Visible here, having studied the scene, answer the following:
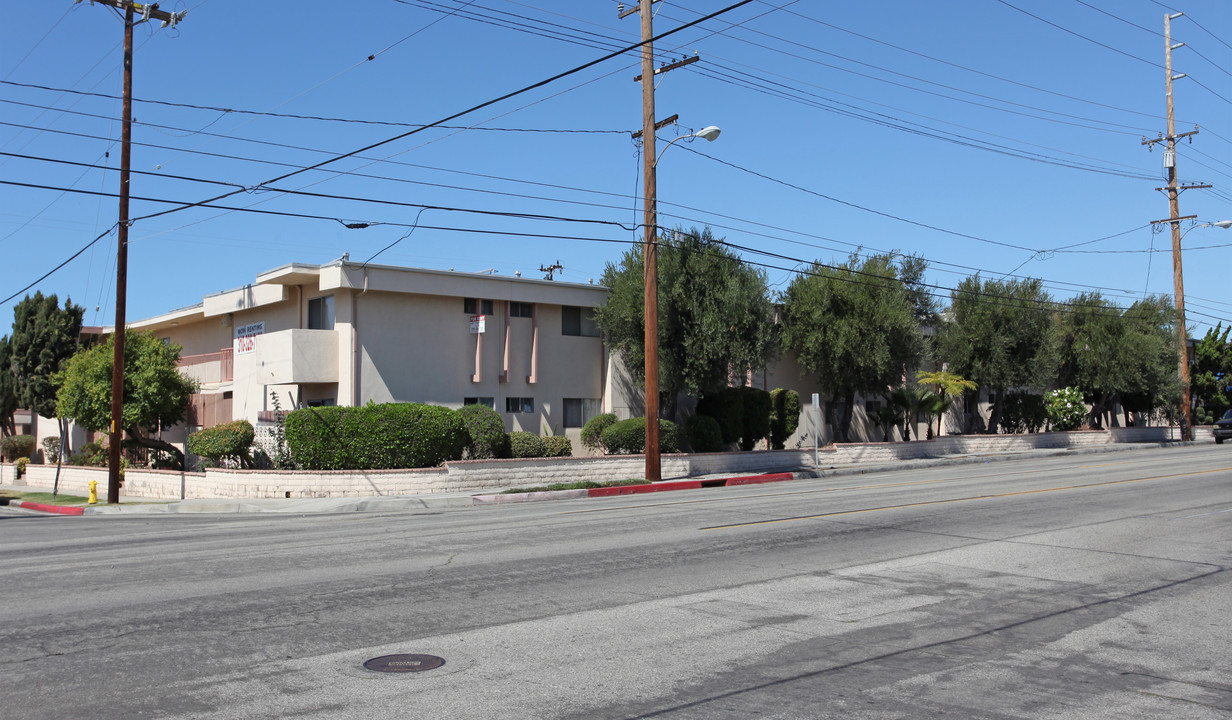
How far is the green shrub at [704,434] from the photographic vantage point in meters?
30.6

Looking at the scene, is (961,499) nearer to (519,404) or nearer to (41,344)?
(519,404)

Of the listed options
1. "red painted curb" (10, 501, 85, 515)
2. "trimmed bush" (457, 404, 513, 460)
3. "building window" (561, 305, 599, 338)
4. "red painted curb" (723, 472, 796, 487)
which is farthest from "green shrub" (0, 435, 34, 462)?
"red painted curb" (723, 472, 796, 487)

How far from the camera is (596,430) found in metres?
29.8

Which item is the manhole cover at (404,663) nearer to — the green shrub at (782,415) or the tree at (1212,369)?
the green shrub at (782,415)

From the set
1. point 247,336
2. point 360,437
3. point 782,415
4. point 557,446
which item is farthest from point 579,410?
point 247,336

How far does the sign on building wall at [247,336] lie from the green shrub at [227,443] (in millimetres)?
3298

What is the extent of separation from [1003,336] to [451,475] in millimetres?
25661

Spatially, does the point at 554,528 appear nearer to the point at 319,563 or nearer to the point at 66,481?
the point at 319,563

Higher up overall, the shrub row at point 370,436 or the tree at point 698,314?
the tree at point 698,314

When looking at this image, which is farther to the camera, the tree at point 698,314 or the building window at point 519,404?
the building window at point 519,404

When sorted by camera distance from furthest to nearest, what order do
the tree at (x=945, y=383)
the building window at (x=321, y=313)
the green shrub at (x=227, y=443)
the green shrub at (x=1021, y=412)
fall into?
the green shrub at (x=1021, y=412)
the tree at (x=945, y=383)
the building window at (x=321, y=313)
the green shrub at (x=227, y=443)

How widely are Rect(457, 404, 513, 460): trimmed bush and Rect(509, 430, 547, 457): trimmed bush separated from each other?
660 millimetres

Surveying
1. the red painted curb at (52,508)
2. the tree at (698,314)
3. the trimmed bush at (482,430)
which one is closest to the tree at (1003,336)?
the tree at (698,314)

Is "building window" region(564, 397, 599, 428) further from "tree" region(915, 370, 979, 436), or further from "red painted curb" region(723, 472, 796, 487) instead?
"tree" region(915, 370, 979, 436)
